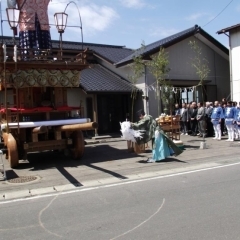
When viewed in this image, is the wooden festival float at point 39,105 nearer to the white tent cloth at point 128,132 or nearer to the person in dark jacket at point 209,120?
the white tent cloth at point 128,132

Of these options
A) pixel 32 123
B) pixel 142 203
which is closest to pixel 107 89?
pixel 32 123

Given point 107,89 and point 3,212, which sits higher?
point 107,89

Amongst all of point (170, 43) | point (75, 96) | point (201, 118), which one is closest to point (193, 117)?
point (201, 118)

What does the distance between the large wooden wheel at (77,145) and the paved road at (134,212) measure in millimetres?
3445

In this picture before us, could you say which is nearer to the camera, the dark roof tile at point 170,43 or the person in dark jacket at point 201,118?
the person in dark jacket at point 201,118

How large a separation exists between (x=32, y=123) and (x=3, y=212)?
4.32 meters

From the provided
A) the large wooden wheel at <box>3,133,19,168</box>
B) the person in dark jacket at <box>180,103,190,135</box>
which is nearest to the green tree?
the person in dark jacket at <box>180,103,190,135</box>

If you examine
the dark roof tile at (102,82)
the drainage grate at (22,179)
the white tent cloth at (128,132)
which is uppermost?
the dark roof tile at (102,82)

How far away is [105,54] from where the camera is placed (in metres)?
21.1

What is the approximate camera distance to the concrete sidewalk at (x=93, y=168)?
743cm

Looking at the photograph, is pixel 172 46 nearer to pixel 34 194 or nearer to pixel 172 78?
pixel 172 78

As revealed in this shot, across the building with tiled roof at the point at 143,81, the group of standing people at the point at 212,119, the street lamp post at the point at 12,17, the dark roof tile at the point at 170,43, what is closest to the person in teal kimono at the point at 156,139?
the group of standing people at the point at 212,119

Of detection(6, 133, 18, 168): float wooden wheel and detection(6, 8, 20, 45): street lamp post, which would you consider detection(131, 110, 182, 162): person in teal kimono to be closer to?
detection(6, 133, 18, 168): float wooden wheel

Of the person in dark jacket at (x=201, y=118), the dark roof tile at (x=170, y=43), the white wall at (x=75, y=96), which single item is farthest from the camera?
the dark roof tile at (x=170, y=43)
